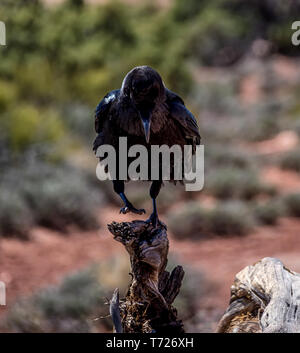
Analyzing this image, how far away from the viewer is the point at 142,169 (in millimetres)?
3922

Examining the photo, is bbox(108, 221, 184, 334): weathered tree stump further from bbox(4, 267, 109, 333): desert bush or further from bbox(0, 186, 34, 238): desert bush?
bbox(0, 186, 34, 238): desert bush

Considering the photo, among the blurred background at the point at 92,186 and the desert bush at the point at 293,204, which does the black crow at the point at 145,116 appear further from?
the desert bush at the point at 293,204

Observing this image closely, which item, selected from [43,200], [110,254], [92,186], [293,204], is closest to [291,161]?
[293,204]

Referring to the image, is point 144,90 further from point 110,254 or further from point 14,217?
point 14,217

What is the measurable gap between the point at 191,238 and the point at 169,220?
0.55 meters

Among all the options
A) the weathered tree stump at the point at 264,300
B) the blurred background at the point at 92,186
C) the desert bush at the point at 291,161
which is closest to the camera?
the weathered tree stump at the point at 264,300

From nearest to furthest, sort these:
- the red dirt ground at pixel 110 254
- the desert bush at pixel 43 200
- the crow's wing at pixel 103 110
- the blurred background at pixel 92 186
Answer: the crow's wing at pixel 103 110
the blurred background at pixel 92 186
the red dirt ground at pixel 110 254
the desert bush at pixel 43 200

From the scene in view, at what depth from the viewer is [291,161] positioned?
49.2 ft

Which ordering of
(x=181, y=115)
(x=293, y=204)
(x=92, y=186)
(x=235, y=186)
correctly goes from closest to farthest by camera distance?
(x=181, y=115) → (x=293, y=204) → (x=92, y=186) → (x=235, y=186)

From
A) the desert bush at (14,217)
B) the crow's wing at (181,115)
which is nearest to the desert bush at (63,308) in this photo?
Answer: the desert bush at (14,217)

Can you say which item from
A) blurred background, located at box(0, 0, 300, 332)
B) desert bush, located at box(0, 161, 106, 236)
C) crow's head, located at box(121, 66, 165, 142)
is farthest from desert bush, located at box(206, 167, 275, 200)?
crow's head, located at box(121, 66, 165, 142)

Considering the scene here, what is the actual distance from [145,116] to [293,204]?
8828 mm

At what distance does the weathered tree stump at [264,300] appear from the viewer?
12.3 ft

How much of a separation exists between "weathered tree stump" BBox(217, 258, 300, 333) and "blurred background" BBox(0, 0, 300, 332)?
2.34 m
